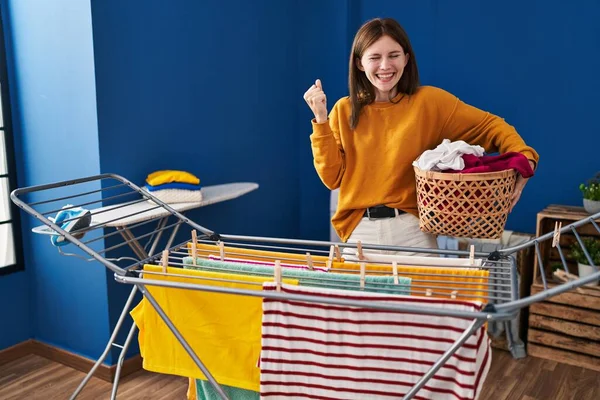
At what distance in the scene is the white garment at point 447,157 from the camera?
60.5 inches

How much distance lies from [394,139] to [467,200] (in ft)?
1.04

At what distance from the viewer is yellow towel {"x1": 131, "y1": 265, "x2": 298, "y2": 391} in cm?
140

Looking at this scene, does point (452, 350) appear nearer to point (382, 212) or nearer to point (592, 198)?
point (382, 212)

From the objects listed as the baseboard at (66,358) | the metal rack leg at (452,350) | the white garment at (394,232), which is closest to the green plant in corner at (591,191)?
the white garment at (394,232)

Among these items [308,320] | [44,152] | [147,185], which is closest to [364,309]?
[308,320]

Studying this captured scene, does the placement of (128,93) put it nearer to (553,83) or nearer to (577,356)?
(553,83)

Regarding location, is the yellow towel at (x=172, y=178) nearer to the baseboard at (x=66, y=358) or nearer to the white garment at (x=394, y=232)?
the baseboard at (x=66, y=358)

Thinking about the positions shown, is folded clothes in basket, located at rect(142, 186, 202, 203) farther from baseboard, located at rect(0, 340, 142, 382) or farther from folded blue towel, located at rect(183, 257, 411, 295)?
folded blue towel, located at rect(183, 257, 411, 295)

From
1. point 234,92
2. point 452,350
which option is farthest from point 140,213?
point 452,350

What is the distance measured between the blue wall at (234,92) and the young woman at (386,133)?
4.14ft

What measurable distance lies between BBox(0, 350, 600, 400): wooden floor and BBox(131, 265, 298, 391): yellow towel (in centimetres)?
117

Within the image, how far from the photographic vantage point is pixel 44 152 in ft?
9.07

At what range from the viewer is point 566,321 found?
2879 millimetres

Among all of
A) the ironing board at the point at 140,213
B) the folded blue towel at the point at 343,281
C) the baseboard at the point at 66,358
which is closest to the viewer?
the folded blue towel at the point at 343,281
